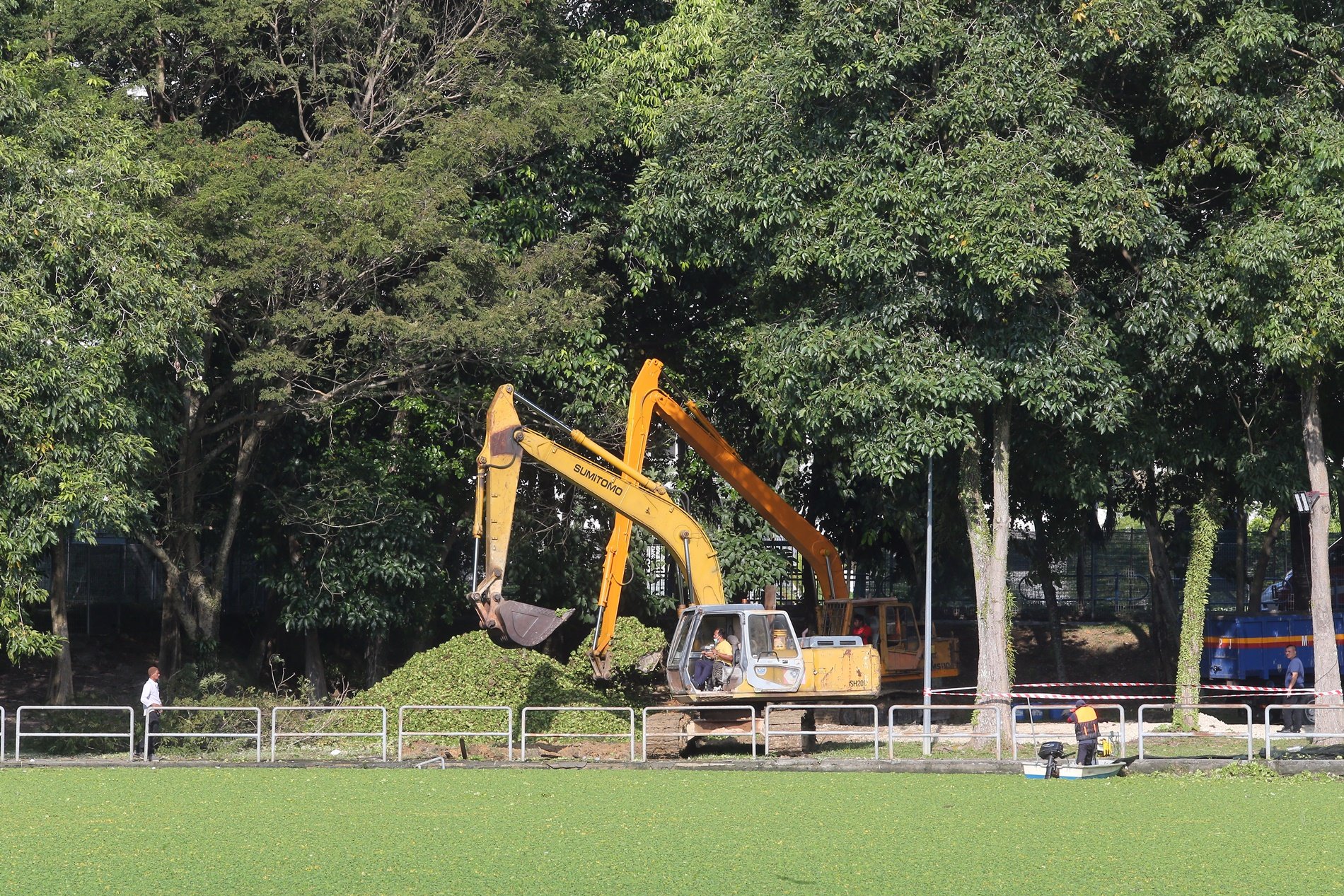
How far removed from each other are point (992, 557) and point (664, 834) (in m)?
13.7

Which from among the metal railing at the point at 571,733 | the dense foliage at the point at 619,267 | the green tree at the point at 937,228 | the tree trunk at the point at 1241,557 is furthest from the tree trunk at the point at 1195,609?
the metal railing at the point at 571,733

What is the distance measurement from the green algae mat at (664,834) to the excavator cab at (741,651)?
2.89 meters

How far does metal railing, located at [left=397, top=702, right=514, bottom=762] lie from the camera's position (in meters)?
24.1

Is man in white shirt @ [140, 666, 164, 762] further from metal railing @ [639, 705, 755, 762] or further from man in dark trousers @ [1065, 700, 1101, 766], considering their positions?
man in dark trousers @ [1065, 700, 1101, 766]

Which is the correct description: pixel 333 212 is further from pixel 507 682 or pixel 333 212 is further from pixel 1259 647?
pixel 1259 647

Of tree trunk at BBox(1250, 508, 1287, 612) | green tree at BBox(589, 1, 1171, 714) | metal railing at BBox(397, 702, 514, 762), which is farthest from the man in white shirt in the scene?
tree trunk at BBox(1250, 508, 1287, 612)

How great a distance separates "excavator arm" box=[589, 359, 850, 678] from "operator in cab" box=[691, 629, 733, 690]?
81.4 inches

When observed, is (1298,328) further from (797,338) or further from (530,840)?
(530,840)

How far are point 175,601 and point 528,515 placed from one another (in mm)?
7314

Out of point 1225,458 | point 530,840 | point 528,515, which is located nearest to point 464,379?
point 528,515

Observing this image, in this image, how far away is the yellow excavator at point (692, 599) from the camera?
24.3 meters

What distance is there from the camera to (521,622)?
2234cm

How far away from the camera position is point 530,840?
15.0 metres

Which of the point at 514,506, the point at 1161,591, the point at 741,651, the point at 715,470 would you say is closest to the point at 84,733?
the point at 514,506
